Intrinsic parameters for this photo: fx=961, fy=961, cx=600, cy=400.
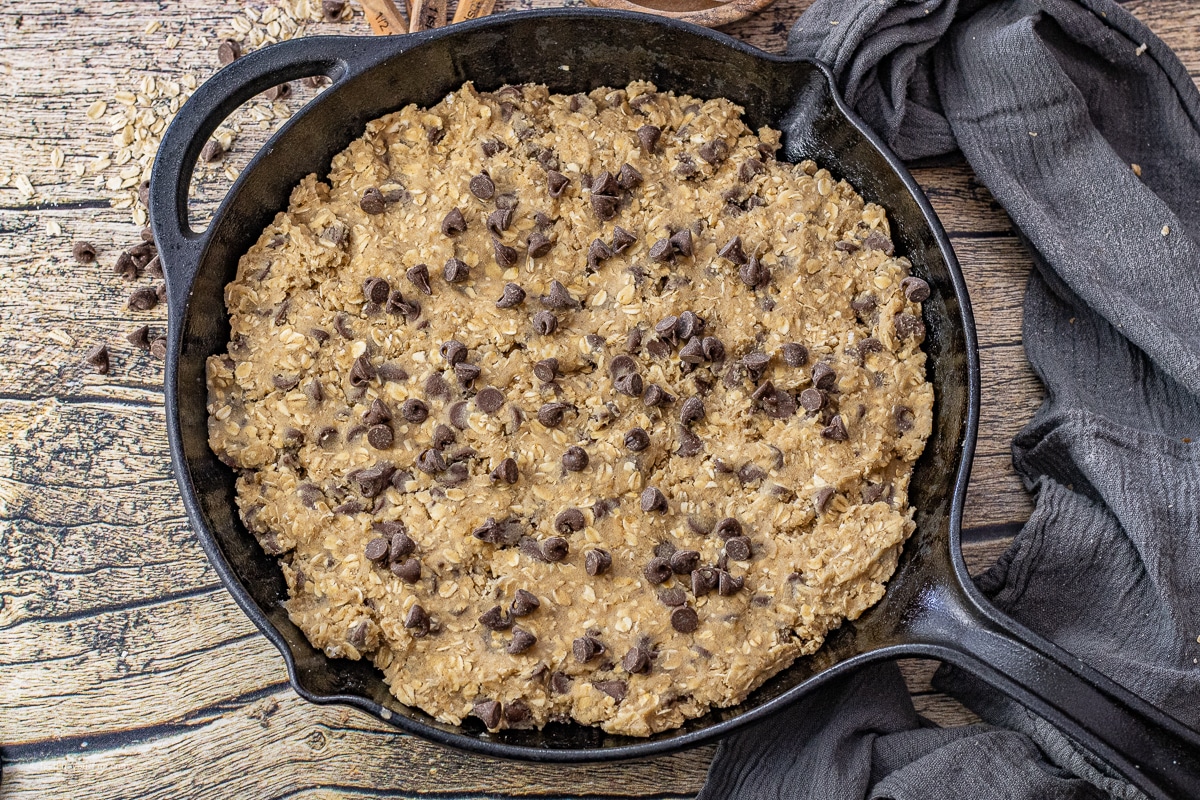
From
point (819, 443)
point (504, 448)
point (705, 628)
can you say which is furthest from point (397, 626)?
point (819, 443)

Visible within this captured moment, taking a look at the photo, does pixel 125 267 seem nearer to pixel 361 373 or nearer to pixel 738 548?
pixel 361 373

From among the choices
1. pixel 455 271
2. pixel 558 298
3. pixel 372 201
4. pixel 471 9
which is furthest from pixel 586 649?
pixel 471 9

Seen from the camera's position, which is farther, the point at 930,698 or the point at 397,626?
the point at 930,698

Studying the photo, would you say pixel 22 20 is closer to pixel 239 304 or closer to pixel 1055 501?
pixel 239 304

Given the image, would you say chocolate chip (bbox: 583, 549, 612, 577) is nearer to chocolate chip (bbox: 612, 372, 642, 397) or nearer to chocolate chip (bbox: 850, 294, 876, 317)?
chocolate chip (bbox: 612, 372, 642, 397)

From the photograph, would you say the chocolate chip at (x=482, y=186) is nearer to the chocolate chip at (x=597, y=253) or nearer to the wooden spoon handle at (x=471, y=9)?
the chocolate chip at (x=597, y=253)

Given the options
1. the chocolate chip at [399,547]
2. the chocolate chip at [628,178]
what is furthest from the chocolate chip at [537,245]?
the chocolate chip at [399,547]
